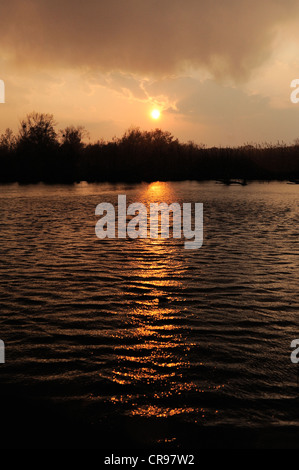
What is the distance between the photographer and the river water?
16.4ft

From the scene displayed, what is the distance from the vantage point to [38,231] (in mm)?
20281

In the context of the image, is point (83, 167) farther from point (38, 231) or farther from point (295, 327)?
point (295, 327)

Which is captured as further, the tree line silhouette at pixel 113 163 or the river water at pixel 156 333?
the tree line silhouette at pixel 113 163

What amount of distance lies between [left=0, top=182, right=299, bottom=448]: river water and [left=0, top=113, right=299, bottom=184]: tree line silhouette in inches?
3416

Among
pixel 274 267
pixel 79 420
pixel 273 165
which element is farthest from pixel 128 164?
pixel 79 420

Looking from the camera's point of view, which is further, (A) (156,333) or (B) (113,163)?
(B) (113,163)

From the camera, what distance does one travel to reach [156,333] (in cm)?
716

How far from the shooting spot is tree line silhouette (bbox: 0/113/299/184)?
102 metres

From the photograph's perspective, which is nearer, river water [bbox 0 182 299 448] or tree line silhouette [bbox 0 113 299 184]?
river water [bbox 0 182 299 448]

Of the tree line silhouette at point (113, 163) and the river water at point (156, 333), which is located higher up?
the tree line silhouette at point (113, 163)

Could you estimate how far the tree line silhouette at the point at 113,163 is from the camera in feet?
333

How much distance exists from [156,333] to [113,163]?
389 ft

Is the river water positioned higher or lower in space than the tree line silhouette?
lower

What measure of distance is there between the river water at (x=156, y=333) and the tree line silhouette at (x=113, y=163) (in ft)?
285
